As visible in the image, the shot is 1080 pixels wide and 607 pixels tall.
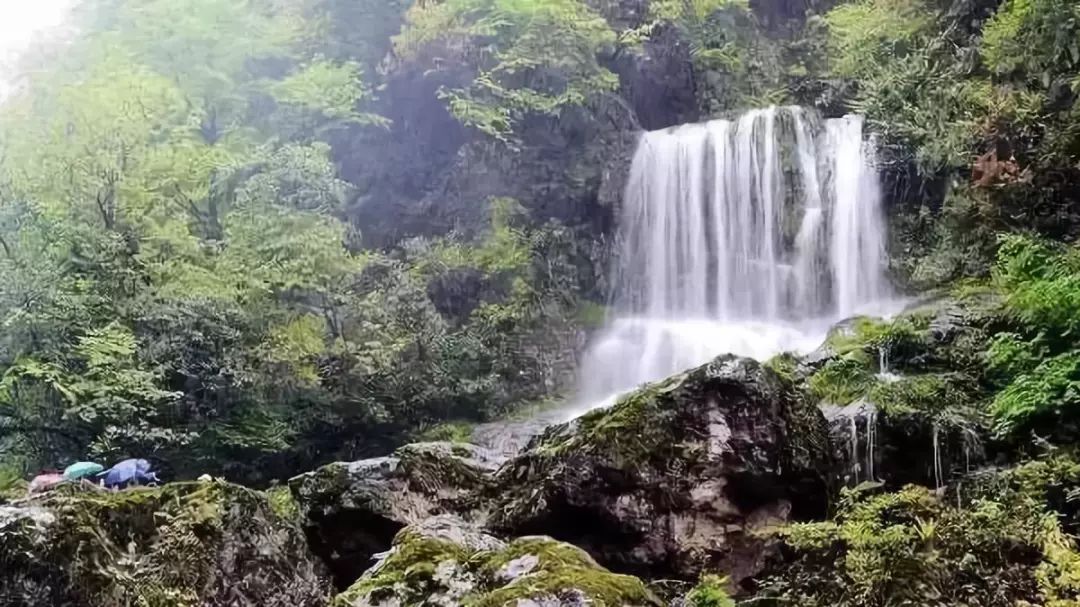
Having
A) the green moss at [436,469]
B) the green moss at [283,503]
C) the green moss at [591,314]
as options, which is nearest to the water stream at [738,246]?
the green moss at [591,314]

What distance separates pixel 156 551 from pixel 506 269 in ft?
35.5

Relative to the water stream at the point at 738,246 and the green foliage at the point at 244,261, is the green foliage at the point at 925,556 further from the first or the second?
the green foliage at the point at 244,261

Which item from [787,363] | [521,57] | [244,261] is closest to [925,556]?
[787,363]

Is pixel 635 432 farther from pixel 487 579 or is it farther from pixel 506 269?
pixel 506 269

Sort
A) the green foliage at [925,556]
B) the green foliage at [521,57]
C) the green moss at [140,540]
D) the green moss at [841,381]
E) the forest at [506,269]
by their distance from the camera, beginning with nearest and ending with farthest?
the green foliage at [925,556] < the green moss at [140,540] < the forest at [506,269] < the green moss at [841,381] < the green foliage at [521,57]

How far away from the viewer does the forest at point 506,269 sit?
22.8 feet

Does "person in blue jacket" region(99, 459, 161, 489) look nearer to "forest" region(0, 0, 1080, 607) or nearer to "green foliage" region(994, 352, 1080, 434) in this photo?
"forest" region(0, 0, 1080, 607)

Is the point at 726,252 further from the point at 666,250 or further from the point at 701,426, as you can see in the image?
the point at 701,426

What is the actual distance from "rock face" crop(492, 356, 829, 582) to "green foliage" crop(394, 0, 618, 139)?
11.0 metres

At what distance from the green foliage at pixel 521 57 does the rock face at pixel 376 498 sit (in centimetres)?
1008

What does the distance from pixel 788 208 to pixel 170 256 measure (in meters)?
10.8

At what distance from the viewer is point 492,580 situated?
4891mm

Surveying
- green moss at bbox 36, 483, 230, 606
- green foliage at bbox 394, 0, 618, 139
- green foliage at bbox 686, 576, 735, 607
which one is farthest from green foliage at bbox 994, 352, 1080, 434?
green foliage at bbox 394, 0, 618, 139

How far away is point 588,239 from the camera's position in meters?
18.0
